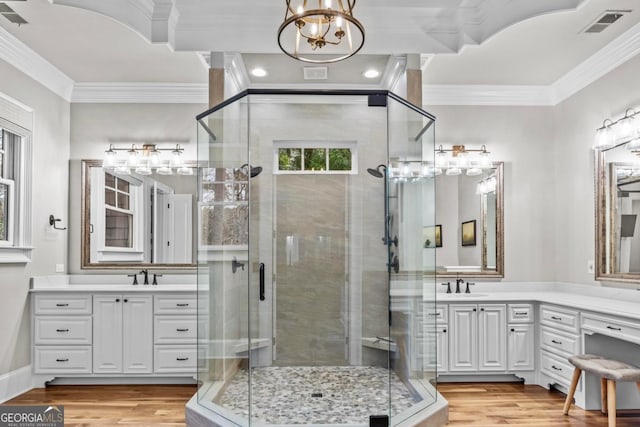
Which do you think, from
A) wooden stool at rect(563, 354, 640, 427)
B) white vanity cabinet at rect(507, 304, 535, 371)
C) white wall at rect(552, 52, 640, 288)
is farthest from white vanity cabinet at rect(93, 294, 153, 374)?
white wall at rect(552, 52, 640, 288)

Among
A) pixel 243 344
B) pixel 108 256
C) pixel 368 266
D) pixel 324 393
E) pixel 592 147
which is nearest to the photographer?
pixel 243 344

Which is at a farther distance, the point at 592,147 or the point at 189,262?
the point at 189,262

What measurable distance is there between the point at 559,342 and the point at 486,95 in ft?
7.76

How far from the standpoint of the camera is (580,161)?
4375 millimetres

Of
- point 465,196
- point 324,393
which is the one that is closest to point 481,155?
point 465,196

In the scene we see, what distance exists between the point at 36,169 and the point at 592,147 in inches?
185

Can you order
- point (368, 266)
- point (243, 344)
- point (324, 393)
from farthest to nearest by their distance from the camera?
point (368, 266), point (324, 393), point (243, 344)

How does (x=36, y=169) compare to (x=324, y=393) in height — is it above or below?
above

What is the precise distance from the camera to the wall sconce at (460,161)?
4.76 m

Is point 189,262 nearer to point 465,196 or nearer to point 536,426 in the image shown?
point 465,196

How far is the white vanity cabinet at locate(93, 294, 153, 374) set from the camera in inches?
165

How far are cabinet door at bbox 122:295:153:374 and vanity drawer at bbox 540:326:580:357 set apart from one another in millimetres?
3272

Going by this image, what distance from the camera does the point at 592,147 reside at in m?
4.18

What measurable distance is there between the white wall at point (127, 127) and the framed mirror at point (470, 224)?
8.11 ft
